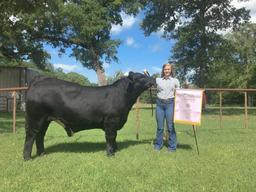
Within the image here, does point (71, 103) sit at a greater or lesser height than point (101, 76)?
lesser

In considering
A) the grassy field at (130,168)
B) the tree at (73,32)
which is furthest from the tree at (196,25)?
the grassy field at (130,168)

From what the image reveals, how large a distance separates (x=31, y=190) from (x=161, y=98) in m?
4.47

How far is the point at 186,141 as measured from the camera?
12539 mm

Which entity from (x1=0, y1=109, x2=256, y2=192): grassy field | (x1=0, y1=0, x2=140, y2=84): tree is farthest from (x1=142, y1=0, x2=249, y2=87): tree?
(x1=0, y1=109, x2=256, y2=192): grassy field

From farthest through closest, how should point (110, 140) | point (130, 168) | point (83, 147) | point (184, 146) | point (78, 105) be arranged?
point (184, 146) → point (83, 147) → point (110, 140) → point (78, 105) → point (130, 168)

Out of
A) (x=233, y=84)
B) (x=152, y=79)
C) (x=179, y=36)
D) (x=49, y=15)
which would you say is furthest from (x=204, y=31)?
(x=233, y=84)

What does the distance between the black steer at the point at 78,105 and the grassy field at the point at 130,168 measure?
0.58 metres

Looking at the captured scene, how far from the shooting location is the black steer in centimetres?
933

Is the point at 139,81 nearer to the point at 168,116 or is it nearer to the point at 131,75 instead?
the point at 131,75

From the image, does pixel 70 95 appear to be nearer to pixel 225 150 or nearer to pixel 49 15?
pixel 225 150

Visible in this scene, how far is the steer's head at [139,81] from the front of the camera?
32.5 feet

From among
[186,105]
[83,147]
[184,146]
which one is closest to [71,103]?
[83,147]

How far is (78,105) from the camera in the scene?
31.2 ft

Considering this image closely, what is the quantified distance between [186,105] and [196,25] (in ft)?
78.2
